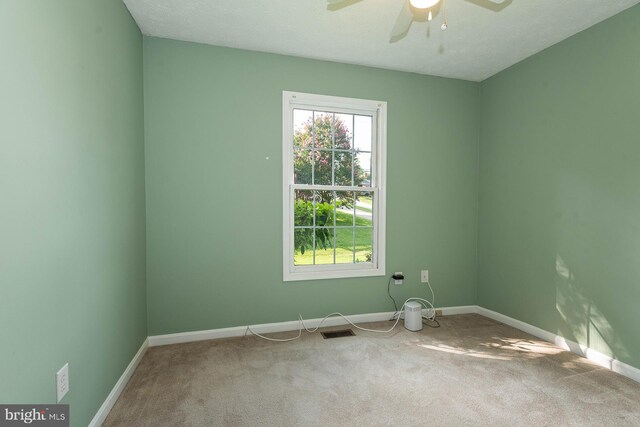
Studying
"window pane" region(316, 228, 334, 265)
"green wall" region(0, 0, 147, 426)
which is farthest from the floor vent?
"green wall" region(0, 0, 147, 426)

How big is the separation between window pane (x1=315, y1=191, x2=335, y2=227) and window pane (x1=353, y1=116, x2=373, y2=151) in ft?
1.93

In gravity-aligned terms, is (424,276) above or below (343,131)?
below

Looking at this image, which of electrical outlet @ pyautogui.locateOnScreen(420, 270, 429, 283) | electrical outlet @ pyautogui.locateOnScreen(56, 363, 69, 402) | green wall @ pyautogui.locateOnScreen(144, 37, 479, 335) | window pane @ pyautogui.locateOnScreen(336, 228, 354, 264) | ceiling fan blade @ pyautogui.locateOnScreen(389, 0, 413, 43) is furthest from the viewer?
electrical outlet @ pyautogui.locateOnScreen(420, 270, 429, 283)

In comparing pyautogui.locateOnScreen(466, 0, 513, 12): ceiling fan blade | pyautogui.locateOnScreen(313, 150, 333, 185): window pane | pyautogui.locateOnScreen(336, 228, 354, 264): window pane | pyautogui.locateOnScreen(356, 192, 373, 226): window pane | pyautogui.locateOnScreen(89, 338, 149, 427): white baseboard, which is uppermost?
pyautogui.locateOnScreen(466, 0, 513, 12): ceiling fan blade

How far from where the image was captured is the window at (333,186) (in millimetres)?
2963

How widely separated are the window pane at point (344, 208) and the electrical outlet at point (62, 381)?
2287 millimetres

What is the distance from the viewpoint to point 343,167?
10.3 ft

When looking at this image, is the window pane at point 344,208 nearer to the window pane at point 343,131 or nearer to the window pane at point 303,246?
the window pane at point 303,246

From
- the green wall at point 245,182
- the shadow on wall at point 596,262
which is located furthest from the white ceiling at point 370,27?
the shadow on wall at point 596,262

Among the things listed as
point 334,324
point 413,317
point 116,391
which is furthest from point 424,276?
point 116,391

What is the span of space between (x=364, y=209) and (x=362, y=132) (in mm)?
800

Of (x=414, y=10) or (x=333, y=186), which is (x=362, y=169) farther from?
(x=414, y=10)

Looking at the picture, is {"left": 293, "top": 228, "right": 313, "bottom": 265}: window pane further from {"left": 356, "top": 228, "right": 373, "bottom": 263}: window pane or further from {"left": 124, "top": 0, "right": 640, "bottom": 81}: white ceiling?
{"left": 124, "top": 0, "right": 640, "bottom": 81}: white ceiling

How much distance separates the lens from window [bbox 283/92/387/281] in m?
2.96
